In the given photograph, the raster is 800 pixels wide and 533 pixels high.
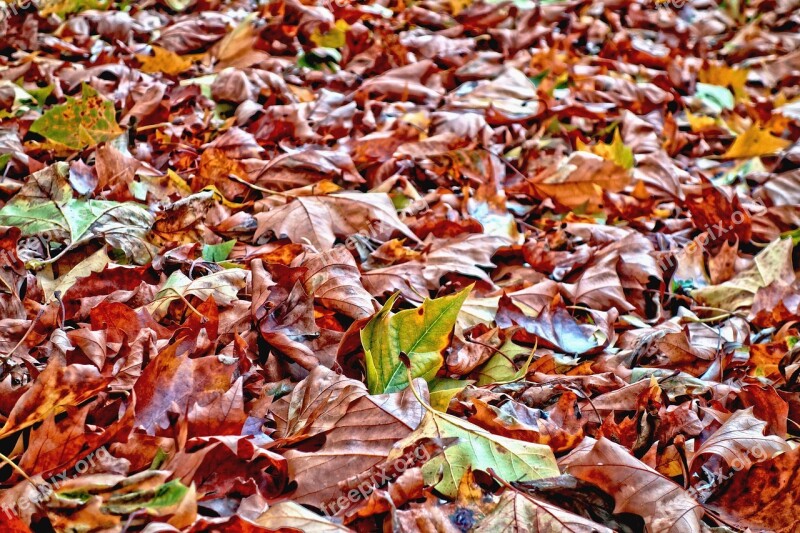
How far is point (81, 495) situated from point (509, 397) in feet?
2.77

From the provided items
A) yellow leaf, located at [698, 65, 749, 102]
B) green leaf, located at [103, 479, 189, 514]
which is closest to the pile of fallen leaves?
green leaf, located at [103, 479, 189, 514]

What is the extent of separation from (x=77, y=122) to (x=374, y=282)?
1085 mm

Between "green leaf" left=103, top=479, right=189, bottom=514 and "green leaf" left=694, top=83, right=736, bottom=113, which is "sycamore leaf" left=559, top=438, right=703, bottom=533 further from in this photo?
"green leaf" left=694, top=83, right=736, bottom=113

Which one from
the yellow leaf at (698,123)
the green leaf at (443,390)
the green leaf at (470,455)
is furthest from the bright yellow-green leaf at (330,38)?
the green leaf at (470,455)

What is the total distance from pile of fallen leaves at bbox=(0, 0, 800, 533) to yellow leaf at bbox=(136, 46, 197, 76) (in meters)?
0.01

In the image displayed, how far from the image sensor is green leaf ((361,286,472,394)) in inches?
61.3

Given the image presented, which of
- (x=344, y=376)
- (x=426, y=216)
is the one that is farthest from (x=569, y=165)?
(x=344, y=376)

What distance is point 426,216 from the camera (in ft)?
7.50

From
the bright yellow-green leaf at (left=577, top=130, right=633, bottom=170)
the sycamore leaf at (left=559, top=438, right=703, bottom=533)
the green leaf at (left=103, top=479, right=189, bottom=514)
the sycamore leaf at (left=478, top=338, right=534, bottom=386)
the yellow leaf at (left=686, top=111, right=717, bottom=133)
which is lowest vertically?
the yellow leaf at (left=686, top=111, right=717, bottom=133)

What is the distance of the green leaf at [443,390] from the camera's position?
150 centimetres

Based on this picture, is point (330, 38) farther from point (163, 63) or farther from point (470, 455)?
point (470, 455)

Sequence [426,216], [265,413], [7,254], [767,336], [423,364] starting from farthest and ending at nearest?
1. [426,216]
2. [767,336]
3. [7,254]
4. [423,364]
5. [265,413]

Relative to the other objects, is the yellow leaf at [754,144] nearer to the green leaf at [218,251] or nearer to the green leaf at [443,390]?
the green leaf at [443,390]

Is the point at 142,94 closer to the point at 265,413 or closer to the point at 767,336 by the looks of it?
the point at 265,413
